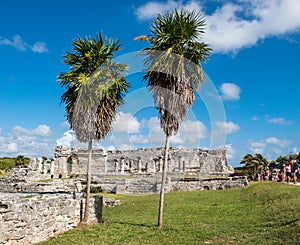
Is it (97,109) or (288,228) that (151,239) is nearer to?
(288,228)

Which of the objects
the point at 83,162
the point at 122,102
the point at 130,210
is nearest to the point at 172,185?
the point at 130,210

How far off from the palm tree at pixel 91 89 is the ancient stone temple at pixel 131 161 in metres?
29.3

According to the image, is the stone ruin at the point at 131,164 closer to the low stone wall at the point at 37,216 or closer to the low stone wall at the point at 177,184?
the low stone wall at the point at 177,184

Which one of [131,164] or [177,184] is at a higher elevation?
[131,164]

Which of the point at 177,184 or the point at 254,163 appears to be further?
the point at 254,163

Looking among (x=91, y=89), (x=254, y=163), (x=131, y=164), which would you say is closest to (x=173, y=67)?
(x=91, y=89)

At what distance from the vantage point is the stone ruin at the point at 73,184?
30.8 ft

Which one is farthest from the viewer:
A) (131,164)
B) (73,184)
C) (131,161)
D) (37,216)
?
(131,161)

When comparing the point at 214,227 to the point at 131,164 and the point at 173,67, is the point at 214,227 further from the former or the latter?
the point at 131,164

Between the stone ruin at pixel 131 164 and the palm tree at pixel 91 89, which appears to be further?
the stone ruin at pixel 131 164

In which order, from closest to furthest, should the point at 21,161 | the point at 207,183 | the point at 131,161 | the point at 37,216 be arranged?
the point at 37,216
the point at 207,183
the point at 131,161
the point at 21,161

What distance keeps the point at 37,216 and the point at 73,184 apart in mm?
19591

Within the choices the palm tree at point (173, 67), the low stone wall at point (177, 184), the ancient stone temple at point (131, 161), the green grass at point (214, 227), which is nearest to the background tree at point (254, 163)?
the ancient stone temple at point (131, 161)

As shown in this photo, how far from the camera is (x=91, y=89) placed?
12.3 metres
